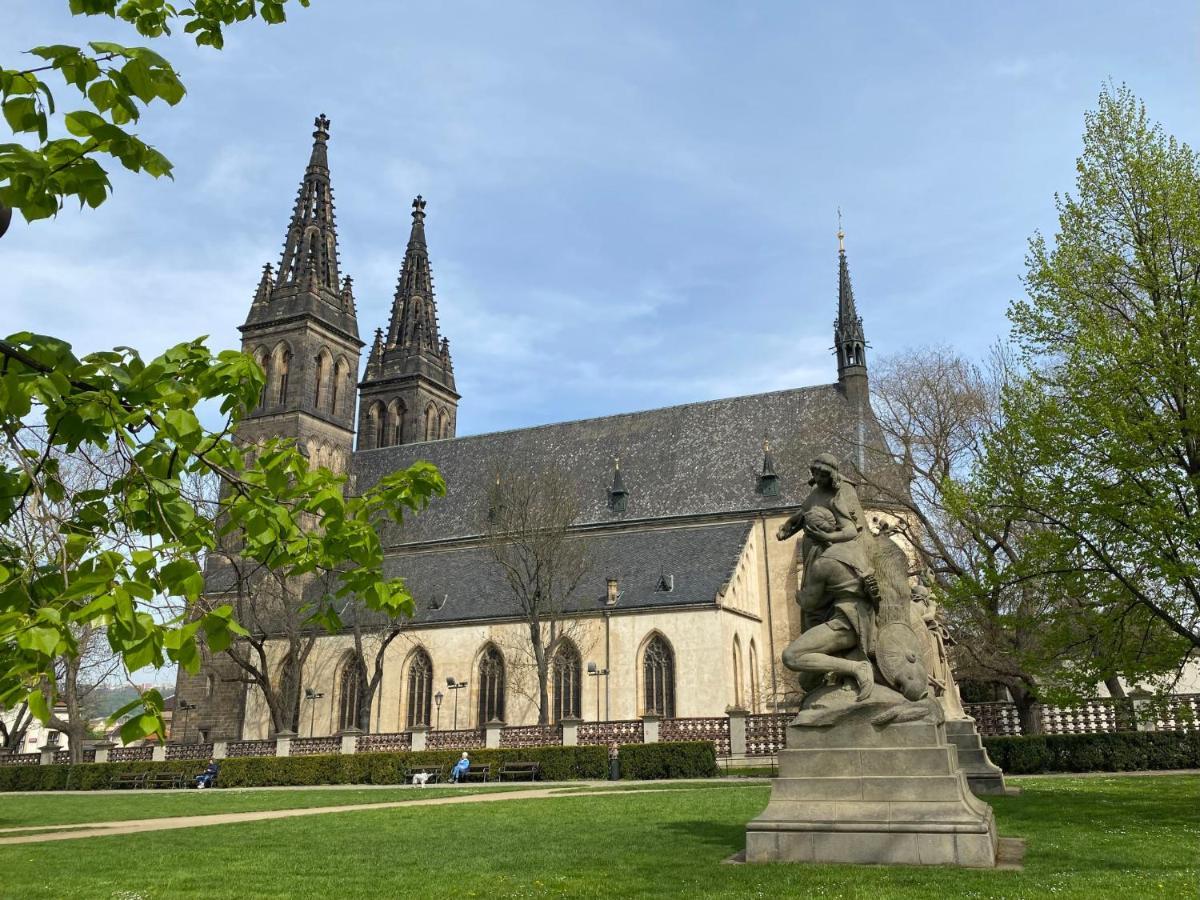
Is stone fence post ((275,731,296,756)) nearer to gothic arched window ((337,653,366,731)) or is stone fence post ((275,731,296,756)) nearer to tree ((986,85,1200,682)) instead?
gothic arched window ((337,653,366,731))

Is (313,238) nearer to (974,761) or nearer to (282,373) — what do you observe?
(282,373)

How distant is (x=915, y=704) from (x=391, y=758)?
2574 centimetres

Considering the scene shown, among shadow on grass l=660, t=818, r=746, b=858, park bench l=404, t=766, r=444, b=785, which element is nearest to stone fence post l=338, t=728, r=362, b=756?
park bench l=404, t=766, r=444, b=785

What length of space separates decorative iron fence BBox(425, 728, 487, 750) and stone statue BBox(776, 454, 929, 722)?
26180mm

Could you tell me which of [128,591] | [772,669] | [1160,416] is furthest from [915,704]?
[772,669]

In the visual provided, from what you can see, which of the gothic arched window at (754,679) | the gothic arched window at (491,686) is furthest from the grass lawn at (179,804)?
the gothic arched window at (754,679)

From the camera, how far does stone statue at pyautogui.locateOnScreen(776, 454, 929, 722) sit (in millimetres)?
8734

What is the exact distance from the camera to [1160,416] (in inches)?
595

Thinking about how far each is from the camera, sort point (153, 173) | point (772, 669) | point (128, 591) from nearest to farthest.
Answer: point (128, 591), point (153, 173), point (772, 669)

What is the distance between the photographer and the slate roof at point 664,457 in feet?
156

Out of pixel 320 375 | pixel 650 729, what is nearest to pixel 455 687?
pixel 650 729

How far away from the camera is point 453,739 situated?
3384 cm

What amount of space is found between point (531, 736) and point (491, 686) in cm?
1036

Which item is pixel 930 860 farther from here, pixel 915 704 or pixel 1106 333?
pixel 1106 333
